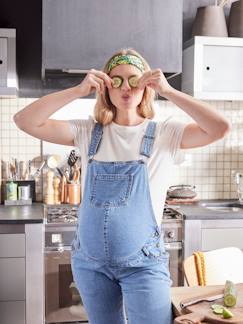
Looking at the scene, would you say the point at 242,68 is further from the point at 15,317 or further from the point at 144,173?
the point at 15,317

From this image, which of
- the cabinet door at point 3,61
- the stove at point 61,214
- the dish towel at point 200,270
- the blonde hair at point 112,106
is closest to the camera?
the blonde hair at point 112,106

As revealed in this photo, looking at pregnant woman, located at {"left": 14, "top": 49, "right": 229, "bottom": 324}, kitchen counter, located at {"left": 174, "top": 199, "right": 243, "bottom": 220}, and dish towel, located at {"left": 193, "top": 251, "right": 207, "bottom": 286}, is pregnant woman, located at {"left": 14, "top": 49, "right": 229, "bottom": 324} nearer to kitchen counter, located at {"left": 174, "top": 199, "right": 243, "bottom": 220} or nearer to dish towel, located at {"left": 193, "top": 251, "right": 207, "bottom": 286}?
dish towel, located at {"left": 193, "top": 251, "right": 207, "bottom": 286}

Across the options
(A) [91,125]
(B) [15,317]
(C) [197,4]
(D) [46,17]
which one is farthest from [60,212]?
(C) [197,4]

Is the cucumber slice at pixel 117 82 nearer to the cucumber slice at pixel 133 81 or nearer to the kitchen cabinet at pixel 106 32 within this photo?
the cucumber slice at pixel 133 81

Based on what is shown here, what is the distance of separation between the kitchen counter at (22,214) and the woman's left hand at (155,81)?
53.6 inches

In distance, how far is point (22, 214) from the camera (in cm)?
292

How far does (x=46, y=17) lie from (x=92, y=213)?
1.58 m

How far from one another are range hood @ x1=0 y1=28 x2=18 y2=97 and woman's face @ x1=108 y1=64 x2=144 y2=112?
4.77 feet

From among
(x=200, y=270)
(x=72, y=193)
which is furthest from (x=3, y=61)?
(x=200, y=270)

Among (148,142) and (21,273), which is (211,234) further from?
(148,142)

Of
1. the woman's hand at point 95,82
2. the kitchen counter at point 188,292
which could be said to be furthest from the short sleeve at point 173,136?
the kitchen counter at point 188,292

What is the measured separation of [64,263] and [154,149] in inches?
56.0

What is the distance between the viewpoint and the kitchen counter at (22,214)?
2.77 meters

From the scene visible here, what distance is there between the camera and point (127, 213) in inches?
62.6
